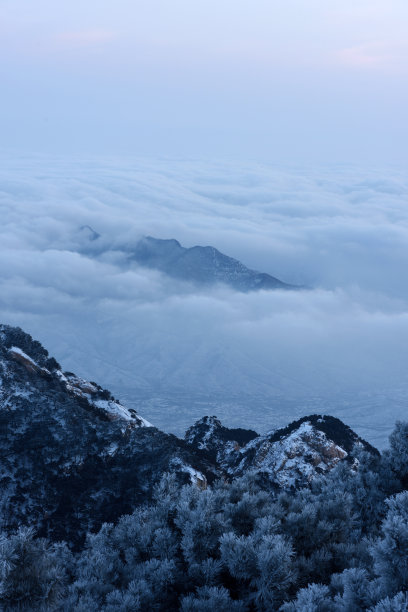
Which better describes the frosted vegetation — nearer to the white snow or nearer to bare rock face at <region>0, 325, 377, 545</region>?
bare rock face at <region>0, 325, 377, 545</region>

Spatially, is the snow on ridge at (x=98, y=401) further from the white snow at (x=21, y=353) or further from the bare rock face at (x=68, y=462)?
the bare rock face at (x=68, y=462)

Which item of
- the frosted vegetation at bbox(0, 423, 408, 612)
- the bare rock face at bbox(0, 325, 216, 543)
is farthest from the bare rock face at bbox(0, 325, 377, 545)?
the frosted vegetation at bbox(0, 423, 408, 612)

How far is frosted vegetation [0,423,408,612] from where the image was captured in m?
6.36

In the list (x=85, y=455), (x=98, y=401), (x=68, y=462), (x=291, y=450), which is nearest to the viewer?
(x=68, y=462)

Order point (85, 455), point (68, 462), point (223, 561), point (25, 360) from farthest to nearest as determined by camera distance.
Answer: point (25, 360)
point (85, 455)
point (68, 462)
point (223, 561)

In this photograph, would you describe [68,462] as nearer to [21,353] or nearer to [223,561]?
[21,353]

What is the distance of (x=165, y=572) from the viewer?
28.1ft

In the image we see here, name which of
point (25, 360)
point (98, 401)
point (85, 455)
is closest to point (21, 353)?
point (25, 360)

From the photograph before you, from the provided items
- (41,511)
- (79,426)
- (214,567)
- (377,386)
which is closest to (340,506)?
(214,567)

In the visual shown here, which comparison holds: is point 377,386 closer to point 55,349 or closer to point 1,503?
point 55,349

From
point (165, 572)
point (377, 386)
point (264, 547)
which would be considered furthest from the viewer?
point (377, 386)

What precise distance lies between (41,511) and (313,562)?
10391 mm

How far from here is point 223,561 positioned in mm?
8328

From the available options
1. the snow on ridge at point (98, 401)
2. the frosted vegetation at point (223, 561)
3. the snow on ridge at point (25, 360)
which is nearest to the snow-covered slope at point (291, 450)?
the snow on ridge at point (98, 401)
